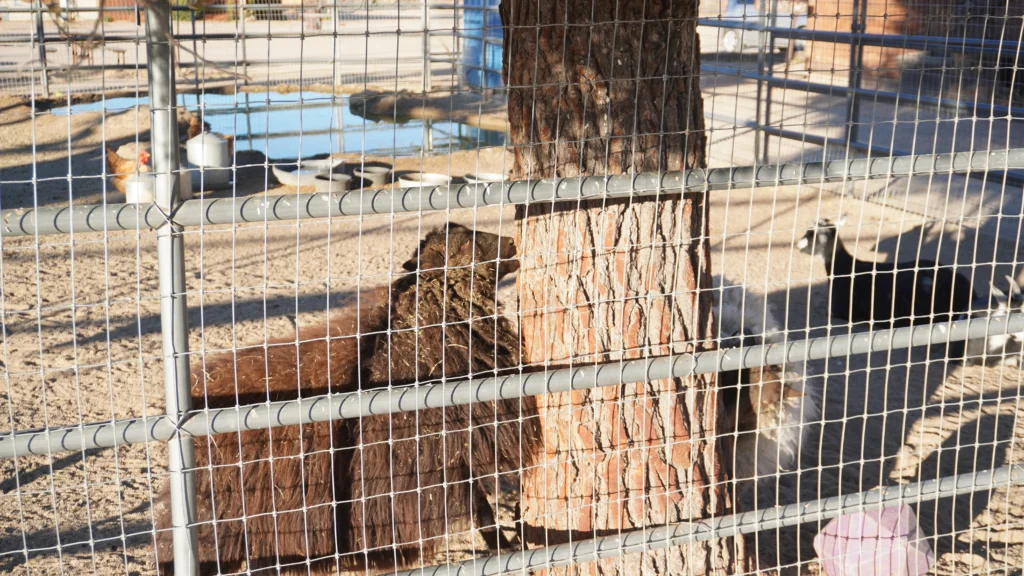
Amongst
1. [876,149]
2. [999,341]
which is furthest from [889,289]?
[876,149]

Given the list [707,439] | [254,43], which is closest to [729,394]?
[707,439]

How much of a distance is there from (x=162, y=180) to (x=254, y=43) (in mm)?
13030

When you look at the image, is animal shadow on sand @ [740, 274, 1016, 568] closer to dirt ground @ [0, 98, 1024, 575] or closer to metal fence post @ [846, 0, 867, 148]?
dirt ground @ [0, 98, 1024, 575]

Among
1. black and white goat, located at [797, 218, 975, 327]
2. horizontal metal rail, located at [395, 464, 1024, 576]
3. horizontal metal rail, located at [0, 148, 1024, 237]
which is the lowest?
black and white goat, located at [797, 218, 975, 327]

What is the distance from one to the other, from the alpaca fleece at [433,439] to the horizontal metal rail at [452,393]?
0.74 m

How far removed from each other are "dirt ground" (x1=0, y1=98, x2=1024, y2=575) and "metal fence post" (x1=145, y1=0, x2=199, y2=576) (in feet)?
0.23

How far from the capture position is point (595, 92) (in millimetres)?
2617

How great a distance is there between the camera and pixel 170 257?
195 centimetres

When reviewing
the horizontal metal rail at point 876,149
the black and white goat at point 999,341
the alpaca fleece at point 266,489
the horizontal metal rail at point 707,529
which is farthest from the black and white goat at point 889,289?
the alpaca fleece at point 266,489

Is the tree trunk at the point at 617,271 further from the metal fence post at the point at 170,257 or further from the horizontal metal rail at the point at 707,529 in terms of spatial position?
the metal fence post at the point at 170,257

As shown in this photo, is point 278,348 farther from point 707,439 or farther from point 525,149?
point 707,439

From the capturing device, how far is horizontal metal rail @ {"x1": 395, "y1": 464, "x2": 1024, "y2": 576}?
2.29 metres

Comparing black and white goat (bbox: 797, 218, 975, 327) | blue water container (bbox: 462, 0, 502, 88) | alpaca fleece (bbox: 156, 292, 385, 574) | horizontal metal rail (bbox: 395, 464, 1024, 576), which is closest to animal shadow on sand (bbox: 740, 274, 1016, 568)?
black and white goat (bbox: 797, 218, 975, 327)

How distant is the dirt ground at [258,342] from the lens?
9.87 ft
